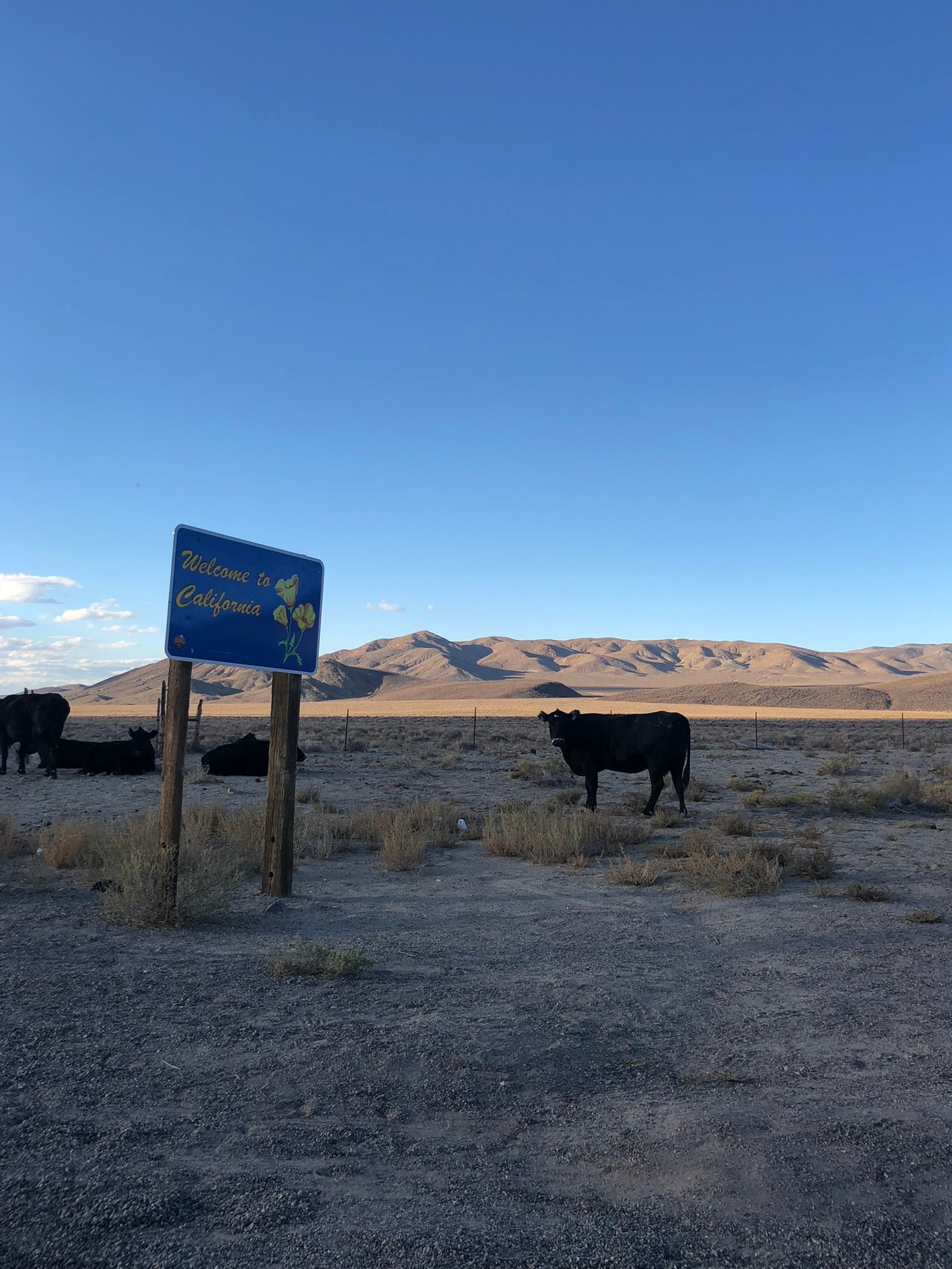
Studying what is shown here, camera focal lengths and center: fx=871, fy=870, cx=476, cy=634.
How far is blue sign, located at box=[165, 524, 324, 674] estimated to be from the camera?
26.4 ft

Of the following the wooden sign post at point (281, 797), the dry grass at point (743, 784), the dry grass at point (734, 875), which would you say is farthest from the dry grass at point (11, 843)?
the dry grass at point (743, 784)

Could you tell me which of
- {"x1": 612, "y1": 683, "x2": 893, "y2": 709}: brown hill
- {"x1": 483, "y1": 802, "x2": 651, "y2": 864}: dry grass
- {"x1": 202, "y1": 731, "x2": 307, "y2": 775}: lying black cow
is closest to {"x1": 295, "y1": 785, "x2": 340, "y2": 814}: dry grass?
{"x1": 202, "y1": 731, "x2": 307, "y2": 775}: lying black cow

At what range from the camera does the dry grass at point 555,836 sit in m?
11.1

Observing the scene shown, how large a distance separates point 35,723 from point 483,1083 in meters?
18.3

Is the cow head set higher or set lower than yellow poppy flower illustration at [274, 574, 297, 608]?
lower

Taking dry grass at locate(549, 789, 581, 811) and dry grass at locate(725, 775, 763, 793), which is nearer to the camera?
dry grass at locate(549, 789, 581, 811)

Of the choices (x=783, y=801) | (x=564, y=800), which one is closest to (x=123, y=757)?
(x=564, y=800)

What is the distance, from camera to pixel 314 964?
6.08 metres

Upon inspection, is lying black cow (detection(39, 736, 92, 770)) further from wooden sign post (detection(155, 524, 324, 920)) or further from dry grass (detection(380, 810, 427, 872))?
wooden sign post (detection(155, 524, 324, 920))

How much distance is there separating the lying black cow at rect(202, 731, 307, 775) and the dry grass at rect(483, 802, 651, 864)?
9170 millimetres

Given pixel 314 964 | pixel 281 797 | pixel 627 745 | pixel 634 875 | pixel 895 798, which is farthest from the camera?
pixel 895 798

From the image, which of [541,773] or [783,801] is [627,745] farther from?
[541,773]

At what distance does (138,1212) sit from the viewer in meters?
3.08

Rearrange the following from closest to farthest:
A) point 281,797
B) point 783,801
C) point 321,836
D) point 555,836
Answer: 1. point 281,797
2. point 555,836
3. point 321,836
4. point 783,801
